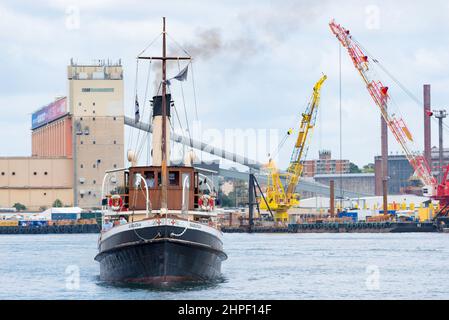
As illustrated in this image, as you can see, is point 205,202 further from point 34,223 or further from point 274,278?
point 34,223

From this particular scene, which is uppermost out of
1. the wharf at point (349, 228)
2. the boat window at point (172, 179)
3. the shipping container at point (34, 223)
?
the boat window at point (172, 179)

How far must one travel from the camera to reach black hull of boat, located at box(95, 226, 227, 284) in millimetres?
49875

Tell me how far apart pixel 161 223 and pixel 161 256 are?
142 cm

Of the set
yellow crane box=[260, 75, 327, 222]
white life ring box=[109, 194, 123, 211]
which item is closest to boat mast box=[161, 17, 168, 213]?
white life ring box=[109, 194, 123, 211]

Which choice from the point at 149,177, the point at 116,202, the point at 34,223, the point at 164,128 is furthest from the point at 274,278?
the point at 34,223

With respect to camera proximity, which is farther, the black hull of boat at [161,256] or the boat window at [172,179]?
the boat window at [172,179]

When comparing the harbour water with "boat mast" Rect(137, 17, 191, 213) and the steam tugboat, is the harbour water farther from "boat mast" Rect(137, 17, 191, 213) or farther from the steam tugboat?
"boat mast" Rect(137, 17, 191, 213)

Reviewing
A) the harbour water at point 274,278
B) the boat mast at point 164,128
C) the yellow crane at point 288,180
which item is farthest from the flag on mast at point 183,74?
the yellow crane at point 288,180

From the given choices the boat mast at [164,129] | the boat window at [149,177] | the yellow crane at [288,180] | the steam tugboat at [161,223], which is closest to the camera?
the steam tugboat at [161,223]

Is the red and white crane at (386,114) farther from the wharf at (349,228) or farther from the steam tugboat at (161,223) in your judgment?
the steam tugboat at (161,223)

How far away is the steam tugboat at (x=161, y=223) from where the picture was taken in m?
50.1

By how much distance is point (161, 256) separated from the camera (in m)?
50.0
